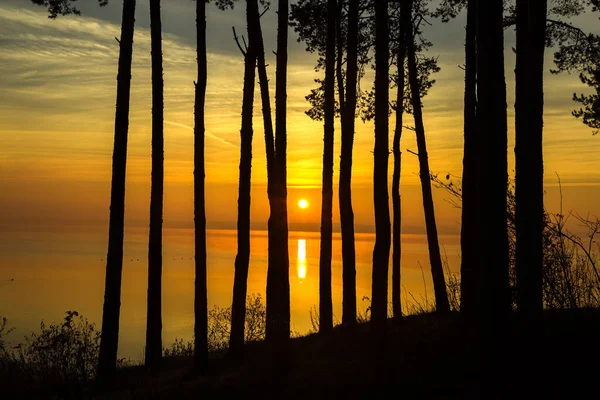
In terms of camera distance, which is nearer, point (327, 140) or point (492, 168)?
point (492, 168)

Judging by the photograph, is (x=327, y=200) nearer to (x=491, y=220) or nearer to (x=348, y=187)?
(x=348, y=187)

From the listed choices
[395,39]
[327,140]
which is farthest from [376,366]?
[395,39]

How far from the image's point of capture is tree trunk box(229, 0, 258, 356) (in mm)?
14953

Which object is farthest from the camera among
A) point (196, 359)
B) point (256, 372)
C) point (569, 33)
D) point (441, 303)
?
point (441, 303)

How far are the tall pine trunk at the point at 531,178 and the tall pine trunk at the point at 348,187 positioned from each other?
7290mm

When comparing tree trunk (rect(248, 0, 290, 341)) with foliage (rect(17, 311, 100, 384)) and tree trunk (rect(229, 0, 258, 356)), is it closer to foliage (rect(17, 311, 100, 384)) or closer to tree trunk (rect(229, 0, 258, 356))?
tree trunk (rect(229, 0, 258, 356))

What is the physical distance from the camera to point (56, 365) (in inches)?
494

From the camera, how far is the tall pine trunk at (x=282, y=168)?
14.7 meters

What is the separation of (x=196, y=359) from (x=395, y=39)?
Answer: 11764mm

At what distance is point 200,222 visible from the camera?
1454 cm

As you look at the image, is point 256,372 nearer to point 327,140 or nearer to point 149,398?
point 149,398

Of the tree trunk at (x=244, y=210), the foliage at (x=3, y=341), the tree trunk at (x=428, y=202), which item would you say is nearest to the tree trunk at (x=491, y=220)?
the tree trunk at (x=244, y=210)

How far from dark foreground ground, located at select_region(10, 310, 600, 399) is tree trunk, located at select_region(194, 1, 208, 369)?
836 mm

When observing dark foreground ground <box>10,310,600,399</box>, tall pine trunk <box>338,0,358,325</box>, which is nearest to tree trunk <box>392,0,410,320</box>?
tall pine trunk <box>338,0,358,325</box>
